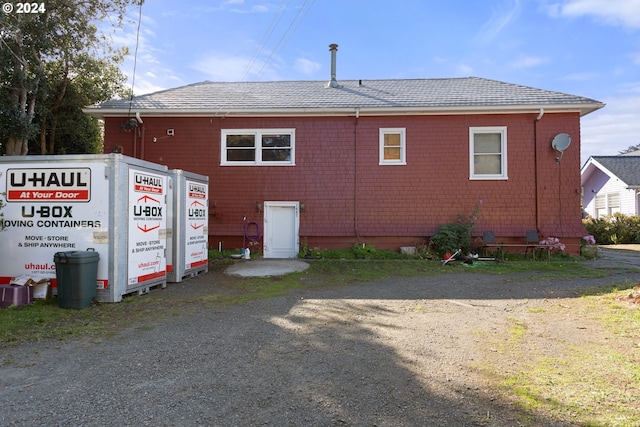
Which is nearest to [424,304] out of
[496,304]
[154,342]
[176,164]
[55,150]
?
[496,304]

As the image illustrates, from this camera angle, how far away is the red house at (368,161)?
1244cm

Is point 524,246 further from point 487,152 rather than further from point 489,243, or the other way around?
point 487,152

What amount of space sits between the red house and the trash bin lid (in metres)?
6.56

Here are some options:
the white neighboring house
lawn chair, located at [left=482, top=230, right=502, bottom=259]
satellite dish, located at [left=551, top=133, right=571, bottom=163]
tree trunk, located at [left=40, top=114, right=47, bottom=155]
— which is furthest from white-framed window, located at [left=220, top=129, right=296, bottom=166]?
the white neighboring house

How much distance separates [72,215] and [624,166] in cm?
3058

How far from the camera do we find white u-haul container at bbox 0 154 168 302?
6.64m

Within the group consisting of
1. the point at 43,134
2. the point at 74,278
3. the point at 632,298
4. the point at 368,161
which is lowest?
the point at 632,298

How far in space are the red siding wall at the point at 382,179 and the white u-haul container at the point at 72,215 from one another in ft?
Answer: 20.1

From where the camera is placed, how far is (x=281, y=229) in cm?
1298

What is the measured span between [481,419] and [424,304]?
3898 millimetres

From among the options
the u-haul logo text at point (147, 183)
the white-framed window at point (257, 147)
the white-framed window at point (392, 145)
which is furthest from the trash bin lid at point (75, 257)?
the white-framed window at point (392, 145)

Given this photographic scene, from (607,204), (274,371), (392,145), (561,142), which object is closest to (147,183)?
(274,371)

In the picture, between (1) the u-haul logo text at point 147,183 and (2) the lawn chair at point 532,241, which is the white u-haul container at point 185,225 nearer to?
(1) the u-haul logo text at point 147,183

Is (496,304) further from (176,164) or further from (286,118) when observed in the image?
(176,164)
